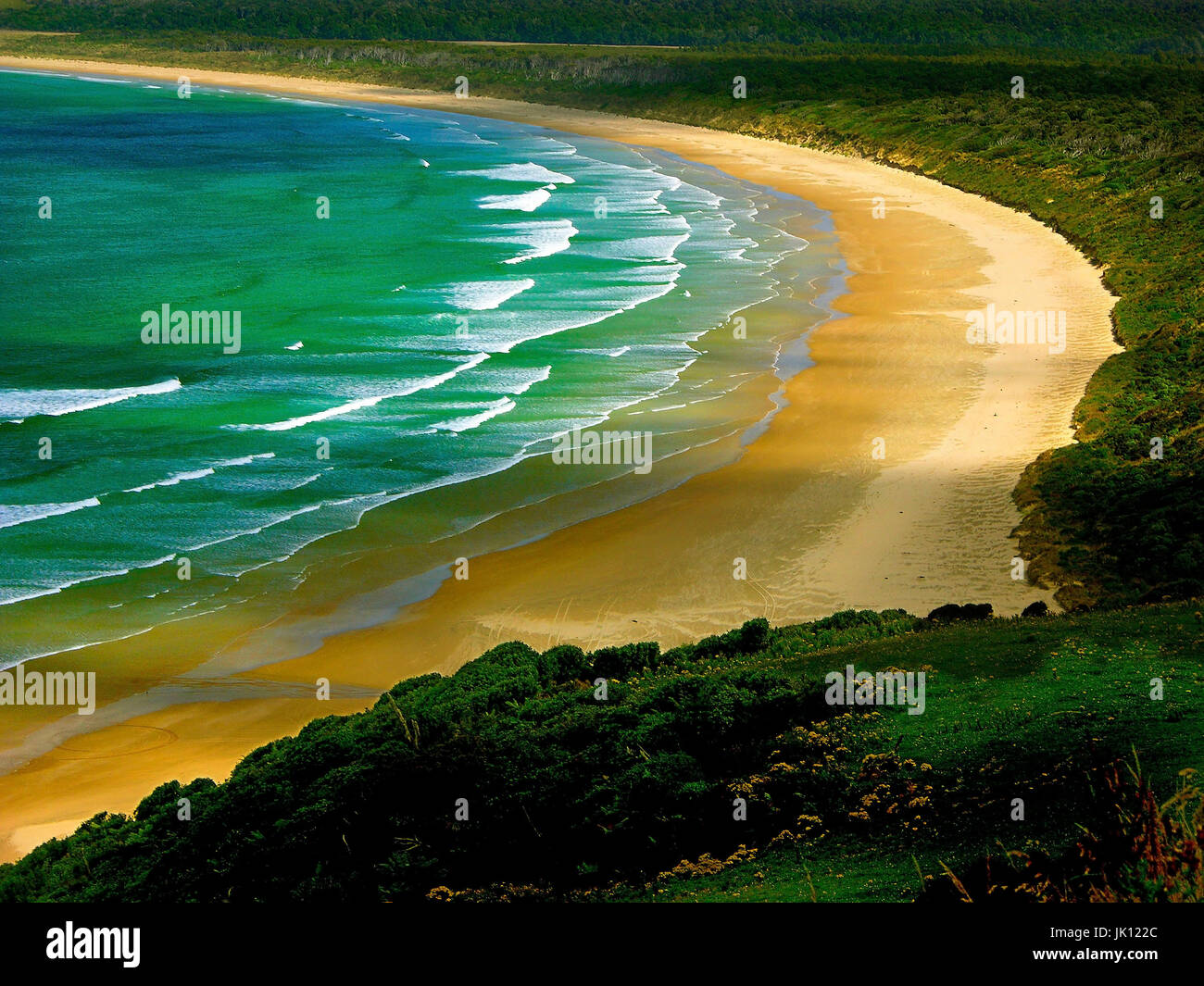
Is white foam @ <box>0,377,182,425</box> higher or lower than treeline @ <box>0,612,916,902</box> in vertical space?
higher

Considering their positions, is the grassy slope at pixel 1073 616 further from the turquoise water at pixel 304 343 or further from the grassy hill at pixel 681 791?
the turquoise water at pixel 304 343

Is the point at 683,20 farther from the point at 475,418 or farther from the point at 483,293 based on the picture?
the point at 475,418

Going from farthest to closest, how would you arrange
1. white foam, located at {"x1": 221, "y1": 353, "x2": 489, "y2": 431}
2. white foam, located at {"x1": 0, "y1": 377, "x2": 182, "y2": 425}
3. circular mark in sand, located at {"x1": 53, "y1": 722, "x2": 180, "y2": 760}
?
white foam, located at {"x1": 0, "y1": 377, "x2": 182, "y2": 425}, white foam, located at {"x1": 221, "y1": 353, "x2": 489, "y2": 431}, circular mark in sand, located at {"x1": 53, "y1": 722, "x2": 180, "y2": 760}

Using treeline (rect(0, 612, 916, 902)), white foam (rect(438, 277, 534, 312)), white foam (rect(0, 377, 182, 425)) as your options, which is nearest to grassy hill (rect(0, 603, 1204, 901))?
treeline (rect(0, 612, 916, 902))

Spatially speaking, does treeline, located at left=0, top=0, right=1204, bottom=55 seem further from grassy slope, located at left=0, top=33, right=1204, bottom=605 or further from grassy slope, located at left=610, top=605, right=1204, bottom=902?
grassy slope, located at left=610, top=605, right=1204, bottom=902

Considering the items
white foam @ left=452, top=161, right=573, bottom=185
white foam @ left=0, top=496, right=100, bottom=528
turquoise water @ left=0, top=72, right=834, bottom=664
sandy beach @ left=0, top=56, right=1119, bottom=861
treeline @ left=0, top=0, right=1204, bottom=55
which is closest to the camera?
sandy beach @ left=0, top=56, right=1119, bottom=861

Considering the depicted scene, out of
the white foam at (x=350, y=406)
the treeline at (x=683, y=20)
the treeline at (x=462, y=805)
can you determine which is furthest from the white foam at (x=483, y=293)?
the treeline at (x=683, y=20)
